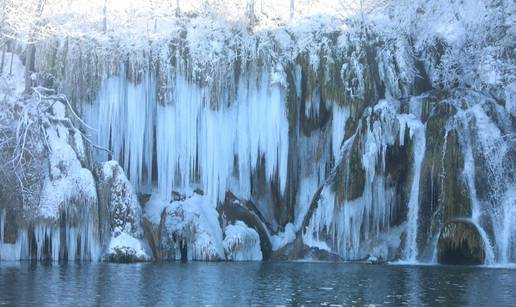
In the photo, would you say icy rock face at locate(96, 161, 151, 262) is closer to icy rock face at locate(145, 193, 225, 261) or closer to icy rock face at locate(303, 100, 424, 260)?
icy rock face at locate(145, 193, 225, 261)

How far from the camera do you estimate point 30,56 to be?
1315 inches

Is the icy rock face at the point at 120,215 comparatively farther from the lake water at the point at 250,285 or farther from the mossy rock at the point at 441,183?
the mossy rock at the point at 441,183

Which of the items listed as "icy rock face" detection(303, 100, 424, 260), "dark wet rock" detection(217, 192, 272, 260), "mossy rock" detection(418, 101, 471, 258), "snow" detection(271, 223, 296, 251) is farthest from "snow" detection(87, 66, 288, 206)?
"mossy rock" detection(418, 101, 471, 258)

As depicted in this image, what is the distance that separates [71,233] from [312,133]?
1220 centimetres

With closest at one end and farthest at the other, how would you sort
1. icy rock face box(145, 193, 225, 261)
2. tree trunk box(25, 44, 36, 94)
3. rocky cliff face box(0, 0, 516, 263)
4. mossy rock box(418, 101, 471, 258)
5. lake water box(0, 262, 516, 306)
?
lake water box(0, 262, 516, 306)
mossy rock box(418, 101, 471, 258)
rocky cliff face box(0, 0, 516, 263)
icy rock face box(145, 193, 225, 261)
tree trunk box(25, 44, 36, 94)

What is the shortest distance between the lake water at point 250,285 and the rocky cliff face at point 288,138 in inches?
158

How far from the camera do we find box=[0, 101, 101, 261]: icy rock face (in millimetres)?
27469

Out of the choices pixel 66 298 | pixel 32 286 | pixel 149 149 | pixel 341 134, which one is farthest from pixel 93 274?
pixel 341 134

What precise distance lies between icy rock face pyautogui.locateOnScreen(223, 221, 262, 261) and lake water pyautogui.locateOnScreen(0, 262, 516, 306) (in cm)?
482

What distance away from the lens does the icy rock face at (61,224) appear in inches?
1081

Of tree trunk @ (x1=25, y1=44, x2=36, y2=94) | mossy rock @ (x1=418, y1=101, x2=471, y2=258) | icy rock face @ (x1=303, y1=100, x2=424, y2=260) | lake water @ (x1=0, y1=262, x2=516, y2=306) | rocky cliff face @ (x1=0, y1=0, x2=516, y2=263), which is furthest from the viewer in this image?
tree trunk @ (x1=25, y1=44, x2=36, y2=94)

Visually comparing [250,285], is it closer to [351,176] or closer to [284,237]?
[351,176]

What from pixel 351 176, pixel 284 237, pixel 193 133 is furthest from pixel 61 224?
pixel 351 176

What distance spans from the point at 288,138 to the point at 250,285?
585 inches
